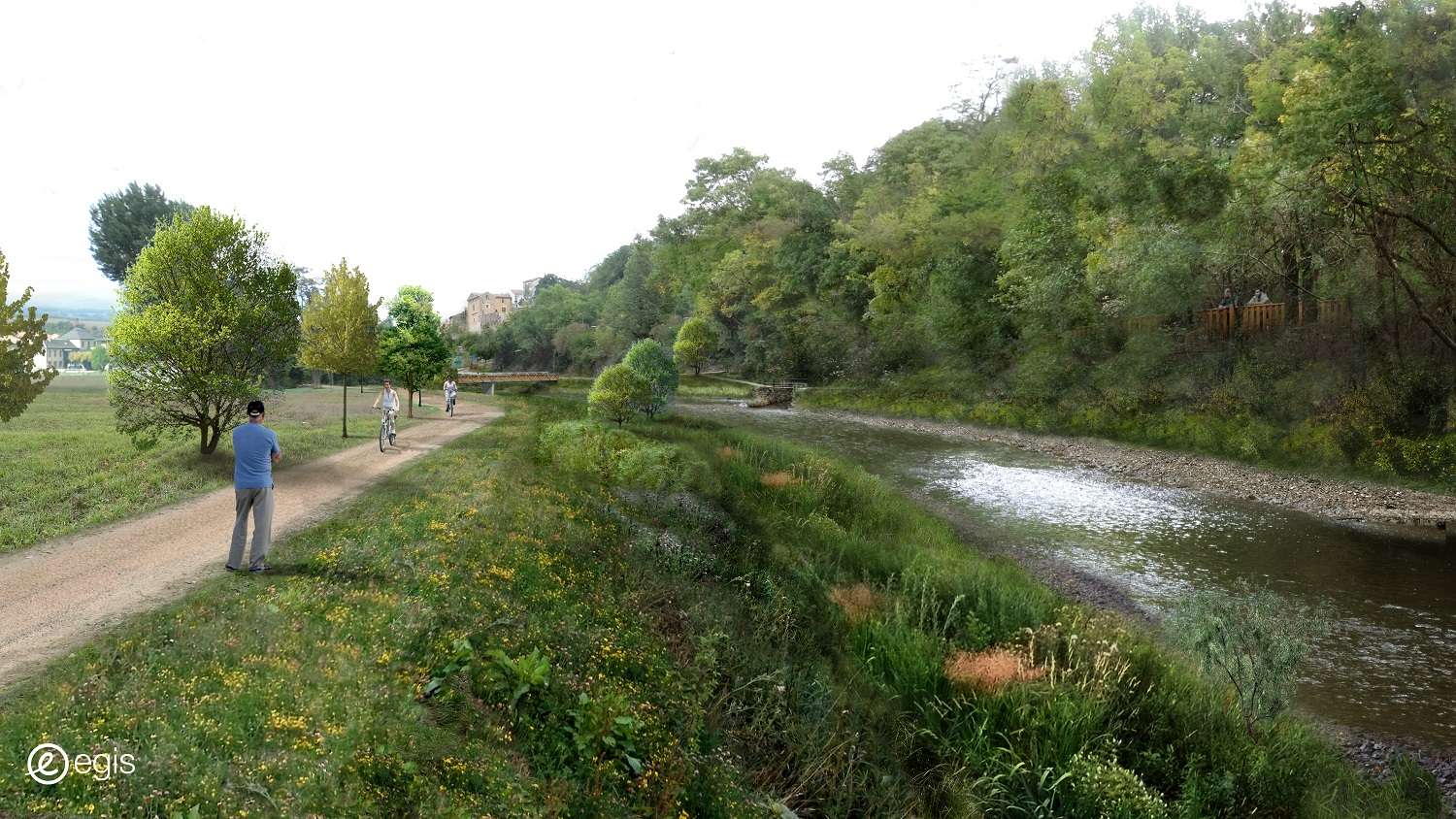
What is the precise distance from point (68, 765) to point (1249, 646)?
13.0 m

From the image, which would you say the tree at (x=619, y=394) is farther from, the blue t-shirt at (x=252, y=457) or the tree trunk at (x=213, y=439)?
the blue t-shirt at (x=252, y=457)

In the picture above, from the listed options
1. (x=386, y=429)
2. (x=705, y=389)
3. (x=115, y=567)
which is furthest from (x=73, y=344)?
(x=705, y=389)

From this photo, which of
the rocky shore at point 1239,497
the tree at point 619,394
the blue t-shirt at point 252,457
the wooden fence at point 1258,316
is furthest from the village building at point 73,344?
the wooden fence at point 1258,316

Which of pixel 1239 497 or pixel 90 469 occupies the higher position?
pixel 90 469

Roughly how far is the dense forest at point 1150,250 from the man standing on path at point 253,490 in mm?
26581

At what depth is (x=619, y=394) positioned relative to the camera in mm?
29875

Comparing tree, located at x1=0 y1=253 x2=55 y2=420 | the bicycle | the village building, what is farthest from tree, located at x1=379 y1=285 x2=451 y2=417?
tree, located at x1=0 y1=253 x2=55 y2=420

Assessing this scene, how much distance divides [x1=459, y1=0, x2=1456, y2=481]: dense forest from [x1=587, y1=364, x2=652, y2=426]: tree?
76.3ft

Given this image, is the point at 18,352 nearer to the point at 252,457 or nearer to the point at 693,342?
the point at 252,457

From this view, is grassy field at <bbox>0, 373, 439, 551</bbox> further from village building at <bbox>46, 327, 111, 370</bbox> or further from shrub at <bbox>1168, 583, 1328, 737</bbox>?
shrub at <bbox>1168, 583, 1328, 737</bbox>

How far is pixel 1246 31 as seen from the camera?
51094 mm

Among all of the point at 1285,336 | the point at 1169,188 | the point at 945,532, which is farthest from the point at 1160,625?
the point at 1169,188

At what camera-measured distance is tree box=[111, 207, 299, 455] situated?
15695mm

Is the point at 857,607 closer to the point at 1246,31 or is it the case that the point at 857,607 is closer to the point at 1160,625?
the point at 1160,625
